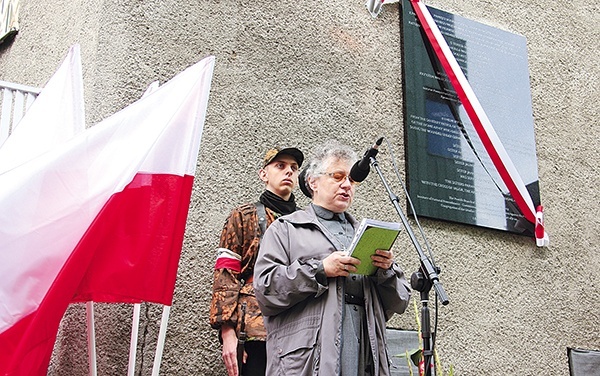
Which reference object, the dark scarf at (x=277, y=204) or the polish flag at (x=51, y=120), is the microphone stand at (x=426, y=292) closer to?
the dark scarf at (x=277, y=204)

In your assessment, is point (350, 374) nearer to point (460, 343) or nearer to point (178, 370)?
point (178, 370)

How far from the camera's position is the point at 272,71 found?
5.12m

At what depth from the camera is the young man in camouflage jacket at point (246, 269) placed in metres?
3.48

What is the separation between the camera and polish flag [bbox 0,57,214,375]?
2908 mm

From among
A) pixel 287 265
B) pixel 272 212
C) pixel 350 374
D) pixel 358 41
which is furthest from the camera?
pixel 358 41

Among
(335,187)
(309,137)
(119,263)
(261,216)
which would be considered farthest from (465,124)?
(119,263)

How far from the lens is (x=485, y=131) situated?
5.56 m

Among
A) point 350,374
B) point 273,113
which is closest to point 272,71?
point 273,113

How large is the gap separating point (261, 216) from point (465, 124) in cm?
261

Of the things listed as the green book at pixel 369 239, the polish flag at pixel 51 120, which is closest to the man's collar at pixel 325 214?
the green book at pixel 369 239

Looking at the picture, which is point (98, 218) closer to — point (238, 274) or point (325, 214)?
point (238, 274)

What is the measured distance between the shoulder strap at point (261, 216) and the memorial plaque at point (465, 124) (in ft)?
5.78

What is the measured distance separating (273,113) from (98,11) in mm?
1415

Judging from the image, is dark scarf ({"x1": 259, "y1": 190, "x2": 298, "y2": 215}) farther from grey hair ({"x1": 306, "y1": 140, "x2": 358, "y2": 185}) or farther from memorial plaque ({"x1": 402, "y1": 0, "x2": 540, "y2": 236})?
memorial plaque ({"x1": 402, "y1": 0, "x2": 540, "y2": 236})
